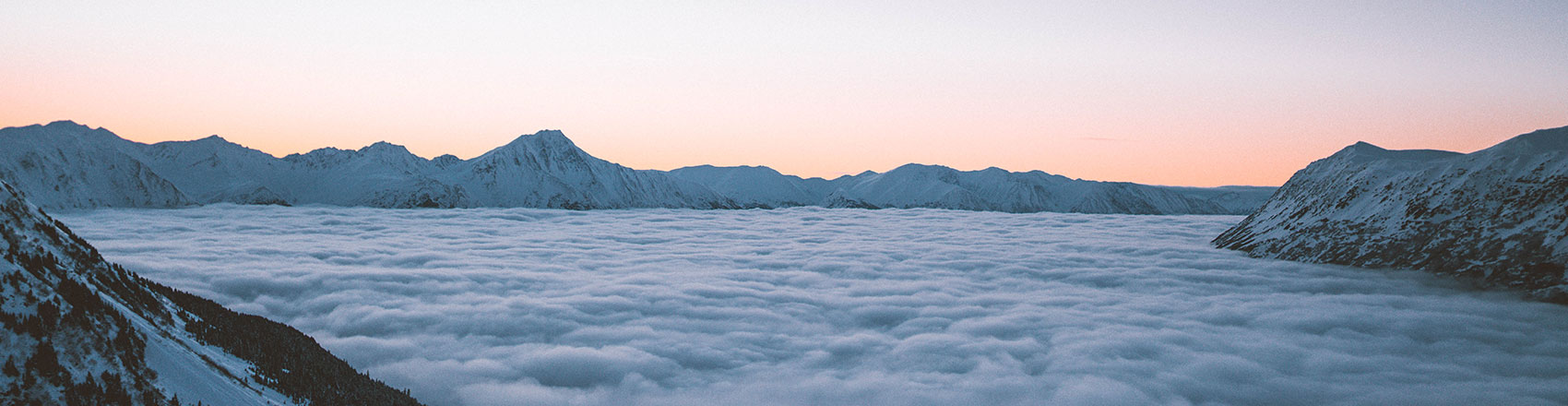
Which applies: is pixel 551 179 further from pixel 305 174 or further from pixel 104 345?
pixel 104 345

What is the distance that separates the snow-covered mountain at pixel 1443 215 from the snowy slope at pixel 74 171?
2615 inches

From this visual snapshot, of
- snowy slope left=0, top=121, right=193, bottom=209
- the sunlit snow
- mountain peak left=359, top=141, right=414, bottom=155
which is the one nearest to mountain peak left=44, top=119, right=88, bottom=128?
snowy slope left=0, top=121, right=193, bottom=209

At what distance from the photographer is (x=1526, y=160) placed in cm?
1198

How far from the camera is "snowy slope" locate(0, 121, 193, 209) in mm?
52781

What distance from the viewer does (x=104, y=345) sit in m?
3.81

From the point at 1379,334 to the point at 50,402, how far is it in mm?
11916

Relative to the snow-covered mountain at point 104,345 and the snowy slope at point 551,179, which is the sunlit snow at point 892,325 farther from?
the snowy slope at point 551,179

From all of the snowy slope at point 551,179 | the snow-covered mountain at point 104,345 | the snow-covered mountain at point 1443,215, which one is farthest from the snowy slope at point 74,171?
the snowy slope at point 551,179

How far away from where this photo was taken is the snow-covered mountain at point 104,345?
348 cm

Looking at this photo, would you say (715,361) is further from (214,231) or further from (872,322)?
(214,231)

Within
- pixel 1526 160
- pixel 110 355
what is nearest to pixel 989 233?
pixel 1526 160

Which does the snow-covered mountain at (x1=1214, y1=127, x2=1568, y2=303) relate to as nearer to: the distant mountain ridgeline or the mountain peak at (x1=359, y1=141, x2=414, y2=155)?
the distant mountain ridgeline

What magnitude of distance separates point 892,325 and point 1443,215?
403 inches

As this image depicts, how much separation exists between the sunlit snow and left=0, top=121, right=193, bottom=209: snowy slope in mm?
51887
